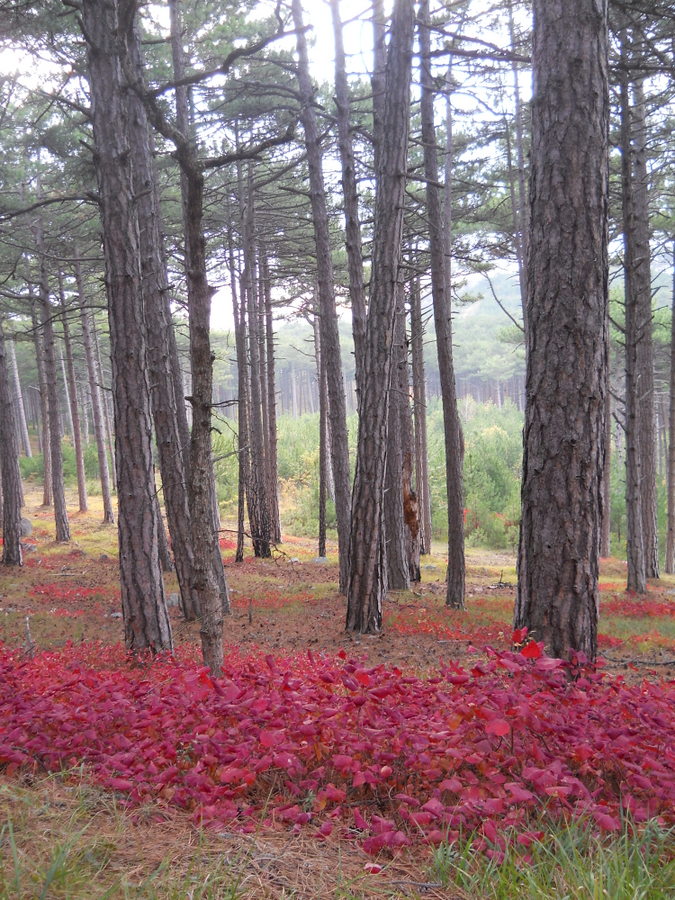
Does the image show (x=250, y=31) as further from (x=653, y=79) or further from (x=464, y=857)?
(x=464, y=857)

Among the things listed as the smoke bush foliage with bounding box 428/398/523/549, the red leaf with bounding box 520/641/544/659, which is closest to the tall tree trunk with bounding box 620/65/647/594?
the red leaf with bounding box 520/641/544/659

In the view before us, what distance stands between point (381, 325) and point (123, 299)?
3257 millimetres

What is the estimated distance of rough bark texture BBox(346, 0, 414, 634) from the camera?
27.3 ft

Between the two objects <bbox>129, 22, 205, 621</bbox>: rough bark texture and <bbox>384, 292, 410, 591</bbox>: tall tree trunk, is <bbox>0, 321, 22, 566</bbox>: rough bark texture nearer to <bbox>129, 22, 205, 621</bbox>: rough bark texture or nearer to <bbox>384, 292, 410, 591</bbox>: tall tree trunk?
<bbox>129, 22, 205, 621</bbox>: rough bark texture

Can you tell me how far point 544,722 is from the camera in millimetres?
3303

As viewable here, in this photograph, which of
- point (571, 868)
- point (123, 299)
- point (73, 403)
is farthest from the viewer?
point (73, 403)

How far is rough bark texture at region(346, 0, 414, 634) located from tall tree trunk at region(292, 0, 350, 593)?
3.26 m

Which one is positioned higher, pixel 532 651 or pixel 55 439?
pixel 55 439

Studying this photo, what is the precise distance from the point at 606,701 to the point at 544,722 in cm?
60

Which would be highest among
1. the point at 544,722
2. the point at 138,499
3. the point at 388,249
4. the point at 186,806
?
the point at 388,249

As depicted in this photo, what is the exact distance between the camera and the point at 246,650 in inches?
316

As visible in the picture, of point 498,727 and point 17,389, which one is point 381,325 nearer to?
point 498,727

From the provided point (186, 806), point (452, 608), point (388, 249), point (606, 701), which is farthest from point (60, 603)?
point (606, 701)

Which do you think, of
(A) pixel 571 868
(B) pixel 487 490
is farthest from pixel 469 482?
(A) pixel 571 868
